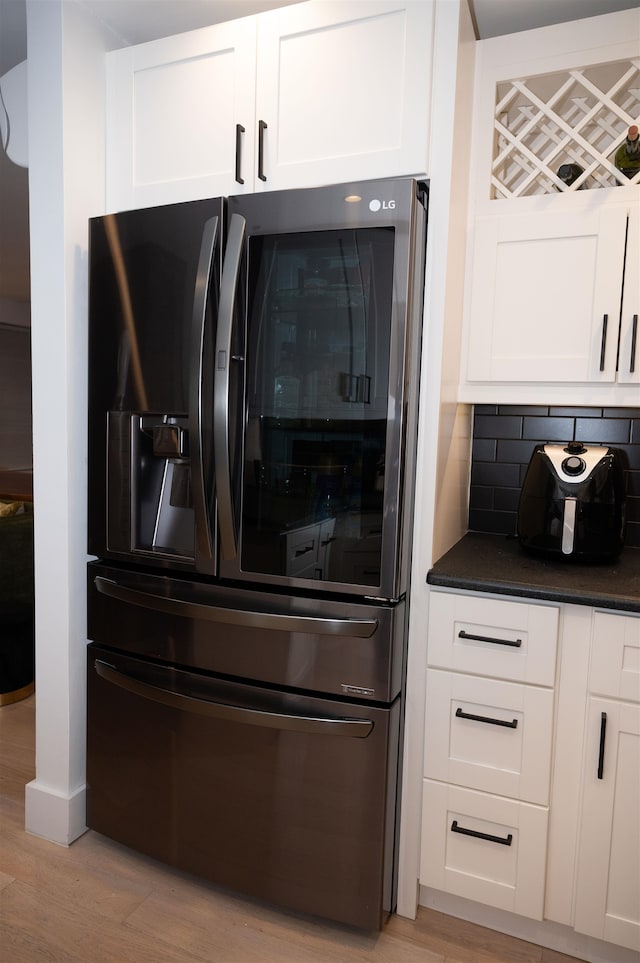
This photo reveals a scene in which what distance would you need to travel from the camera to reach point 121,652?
1.87 metres

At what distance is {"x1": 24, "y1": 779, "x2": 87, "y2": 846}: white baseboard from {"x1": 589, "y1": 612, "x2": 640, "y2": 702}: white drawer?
1.58 m

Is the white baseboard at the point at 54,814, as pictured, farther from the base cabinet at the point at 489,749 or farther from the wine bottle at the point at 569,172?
the wine bottle at the point at 569,172

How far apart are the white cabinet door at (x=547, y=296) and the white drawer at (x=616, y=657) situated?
2.12 feet

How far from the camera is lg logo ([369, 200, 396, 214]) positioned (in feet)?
4.70

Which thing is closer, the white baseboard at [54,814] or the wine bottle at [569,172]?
the wine bottle at [569,172]

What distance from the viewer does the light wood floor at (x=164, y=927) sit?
5.10 ft

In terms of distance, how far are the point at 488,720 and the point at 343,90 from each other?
1.63 metres

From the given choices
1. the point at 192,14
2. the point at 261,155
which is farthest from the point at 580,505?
the point at 192,14

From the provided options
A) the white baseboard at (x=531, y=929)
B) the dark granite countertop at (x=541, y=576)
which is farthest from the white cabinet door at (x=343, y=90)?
the white baseboard at (x=531, y=929)

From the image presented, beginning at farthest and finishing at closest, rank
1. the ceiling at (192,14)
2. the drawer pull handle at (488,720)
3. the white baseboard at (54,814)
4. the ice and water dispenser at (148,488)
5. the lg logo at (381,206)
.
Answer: the white baseboard at (54,814)
the ice and water dispenser at (148,488)
the ceiling at (192,14)
the drawer pull handle at (488,720)
the lg logo at (381,206)

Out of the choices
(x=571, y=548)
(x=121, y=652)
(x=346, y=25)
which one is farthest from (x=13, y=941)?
(x=346, y=25)

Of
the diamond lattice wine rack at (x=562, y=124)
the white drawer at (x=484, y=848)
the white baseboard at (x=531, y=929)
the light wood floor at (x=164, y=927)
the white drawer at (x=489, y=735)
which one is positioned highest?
the diamond lattice wine rack at (x=562, y=124)

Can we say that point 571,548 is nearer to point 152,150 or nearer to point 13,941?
point 152,150

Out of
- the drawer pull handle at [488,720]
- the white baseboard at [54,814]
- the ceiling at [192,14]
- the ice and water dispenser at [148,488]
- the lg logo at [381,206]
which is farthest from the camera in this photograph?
the white baseboard at [54,814]
